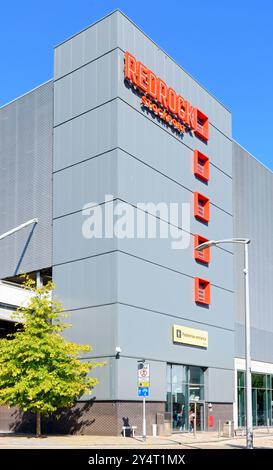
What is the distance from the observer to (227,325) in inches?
1858

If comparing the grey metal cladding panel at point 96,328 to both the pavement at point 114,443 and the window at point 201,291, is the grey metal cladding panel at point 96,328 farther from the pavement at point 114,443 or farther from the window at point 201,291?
the window at point 201,291

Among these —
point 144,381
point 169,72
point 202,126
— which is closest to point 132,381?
point 144,381

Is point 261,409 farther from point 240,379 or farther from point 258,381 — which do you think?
point 240,379

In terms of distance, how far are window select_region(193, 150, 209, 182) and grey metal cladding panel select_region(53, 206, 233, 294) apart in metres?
4.64

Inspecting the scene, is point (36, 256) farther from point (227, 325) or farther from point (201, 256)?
point (227, 325)

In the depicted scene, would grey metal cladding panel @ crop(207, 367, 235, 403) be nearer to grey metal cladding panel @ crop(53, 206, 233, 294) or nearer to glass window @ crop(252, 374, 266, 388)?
glass window @ crop(252, 374, 266, 388)

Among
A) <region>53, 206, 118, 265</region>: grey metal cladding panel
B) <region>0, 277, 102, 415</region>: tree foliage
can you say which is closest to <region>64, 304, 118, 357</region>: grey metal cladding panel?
<region>0, 277, 102, 415</region>: tree foliage

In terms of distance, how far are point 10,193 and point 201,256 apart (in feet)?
43.6

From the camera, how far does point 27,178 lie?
44.2 meters

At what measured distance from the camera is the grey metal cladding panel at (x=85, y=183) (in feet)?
126

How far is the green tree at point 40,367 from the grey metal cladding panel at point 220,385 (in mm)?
11420

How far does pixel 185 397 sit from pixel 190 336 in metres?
3.69

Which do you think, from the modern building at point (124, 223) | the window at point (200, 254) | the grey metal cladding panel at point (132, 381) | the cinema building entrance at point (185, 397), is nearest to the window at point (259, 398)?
the modern building at point (124, 223)
